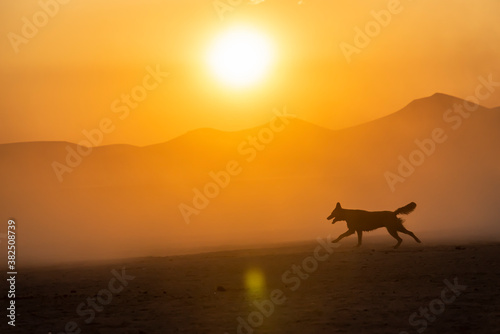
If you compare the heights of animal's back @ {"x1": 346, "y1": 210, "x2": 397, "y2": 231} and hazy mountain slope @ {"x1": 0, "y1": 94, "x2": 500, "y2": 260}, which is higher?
hazy mountain slope @ {"x1": 0, "y1": 94, "x2": 500, "y2": 260}

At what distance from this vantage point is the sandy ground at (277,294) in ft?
46.9

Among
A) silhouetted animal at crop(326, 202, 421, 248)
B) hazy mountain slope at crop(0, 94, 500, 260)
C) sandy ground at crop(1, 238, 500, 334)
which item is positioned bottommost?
sandy ground at crop(1, 238, 500, 334)

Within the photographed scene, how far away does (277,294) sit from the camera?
17.7 meters

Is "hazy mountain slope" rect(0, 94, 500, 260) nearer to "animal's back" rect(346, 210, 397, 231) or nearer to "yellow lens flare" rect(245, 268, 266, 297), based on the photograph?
"animal's back" rect(346, 210, 397, 231)

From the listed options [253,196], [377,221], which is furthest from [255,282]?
[253,196]

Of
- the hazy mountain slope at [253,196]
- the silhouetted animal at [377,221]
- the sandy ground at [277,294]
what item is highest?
the hazy mountain slope at [253,196]

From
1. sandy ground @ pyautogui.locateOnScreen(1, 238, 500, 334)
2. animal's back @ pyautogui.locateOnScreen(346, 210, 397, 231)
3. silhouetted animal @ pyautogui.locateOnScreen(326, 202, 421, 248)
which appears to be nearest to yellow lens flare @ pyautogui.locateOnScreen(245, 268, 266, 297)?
sandy ground @ pyautogui.locateOnScreen(1, 238, 500, 334)

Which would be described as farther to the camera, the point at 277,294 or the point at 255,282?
the point at 255,282

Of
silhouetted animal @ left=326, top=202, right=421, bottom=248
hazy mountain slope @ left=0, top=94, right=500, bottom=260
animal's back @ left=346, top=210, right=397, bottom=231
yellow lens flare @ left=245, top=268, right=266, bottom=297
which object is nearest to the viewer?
yellow lens flare @ left=245, top=268, right=266, bottom=297

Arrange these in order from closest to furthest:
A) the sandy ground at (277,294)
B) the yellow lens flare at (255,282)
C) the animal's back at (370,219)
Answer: the sandy ground at (277,294) → the yellow lens flare at (255,282) → the animal's back at (370,219)

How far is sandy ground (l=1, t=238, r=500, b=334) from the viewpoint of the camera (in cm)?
1428

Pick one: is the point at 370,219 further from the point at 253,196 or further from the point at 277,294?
the point at 253,196

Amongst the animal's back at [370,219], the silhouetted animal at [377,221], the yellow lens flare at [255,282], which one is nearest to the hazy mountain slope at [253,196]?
the silhouetted animal at [377,221]

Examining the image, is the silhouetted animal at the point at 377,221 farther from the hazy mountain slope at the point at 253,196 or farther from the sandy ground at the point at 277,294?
the hazy mountain slope at the point at 253,196
